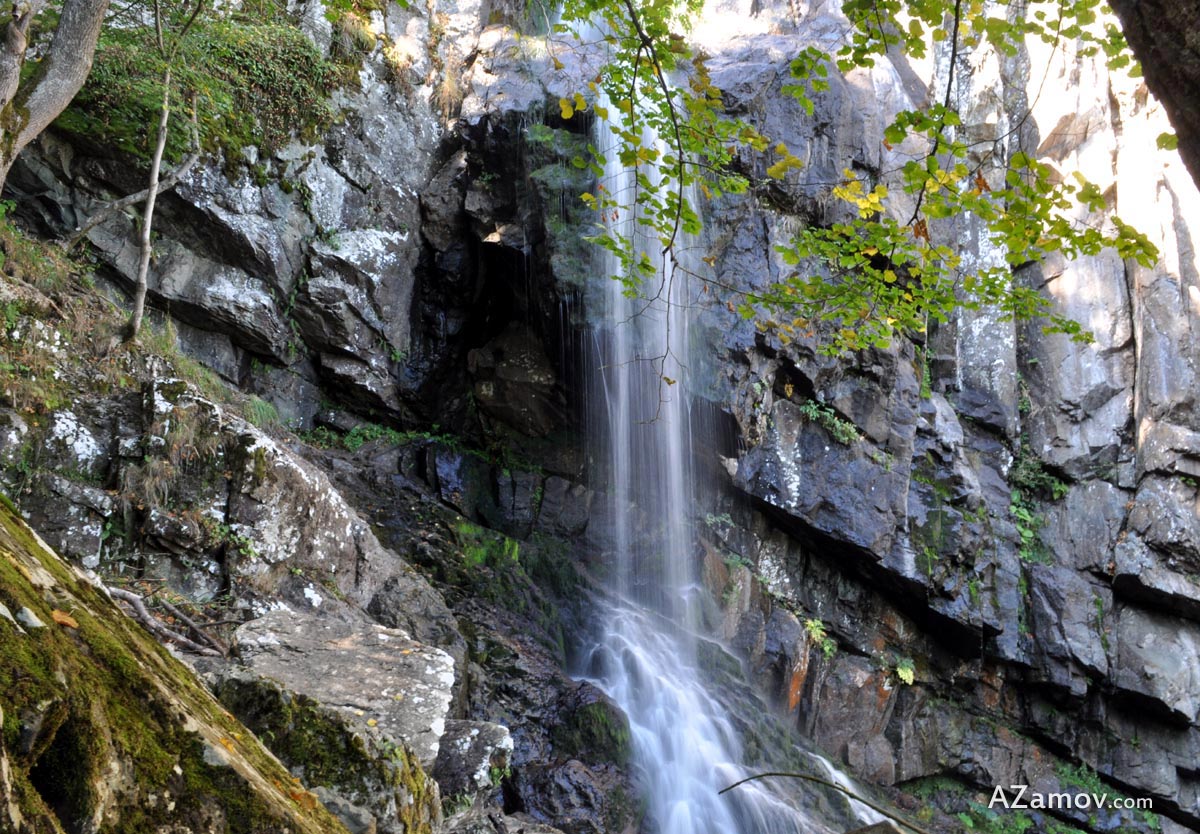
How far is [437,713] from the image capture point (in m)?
2.99

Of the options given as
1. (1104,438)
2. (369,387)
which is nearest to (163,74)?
(369,387)

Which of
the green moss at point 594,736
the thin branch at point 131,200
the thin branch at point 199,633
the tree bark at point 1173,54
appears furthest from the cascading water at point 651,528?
the tree bark at point 1173,54

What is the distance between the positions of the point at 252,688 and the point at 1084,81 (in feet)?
53.2

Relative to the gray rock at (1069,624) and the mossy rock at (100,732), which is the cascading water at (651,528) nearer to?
the gray rock at (1069,624)

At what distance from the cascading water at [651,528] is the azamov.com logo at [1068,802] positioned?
205 inches

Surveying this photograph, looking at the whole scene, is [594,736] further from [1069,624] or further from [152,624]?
[1069,624]

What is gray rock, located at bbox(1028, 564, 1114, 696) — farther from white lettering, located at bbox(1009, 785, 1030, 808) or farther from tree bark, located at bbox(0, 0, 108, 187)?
tree bark, located at bbox(0, 0, 108, 187)

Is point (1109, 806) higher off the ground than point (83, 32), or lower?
lower

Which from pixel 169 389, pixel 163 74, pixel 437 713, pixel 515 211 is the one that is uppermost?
pixel 163 74

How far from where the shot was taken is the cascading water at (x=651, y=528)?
8117mm

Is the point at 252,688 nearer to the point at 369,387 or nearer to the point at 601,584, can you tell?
the point at 601,584

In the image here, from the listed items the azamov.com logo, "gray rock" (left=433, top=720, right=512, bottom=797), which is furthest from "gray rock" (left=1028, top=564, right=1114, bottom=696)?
"gray rock" (left=433, top=720, right=512, bottom=797)

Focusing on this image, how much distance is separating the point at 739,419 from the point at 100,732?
9.35 meters

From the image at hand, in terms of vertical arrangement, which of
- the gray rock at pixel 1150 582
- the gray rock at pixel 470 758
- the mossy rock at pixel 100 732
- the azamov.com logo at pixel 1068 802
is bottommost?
the azamov.com logo at pixel 1068 802
